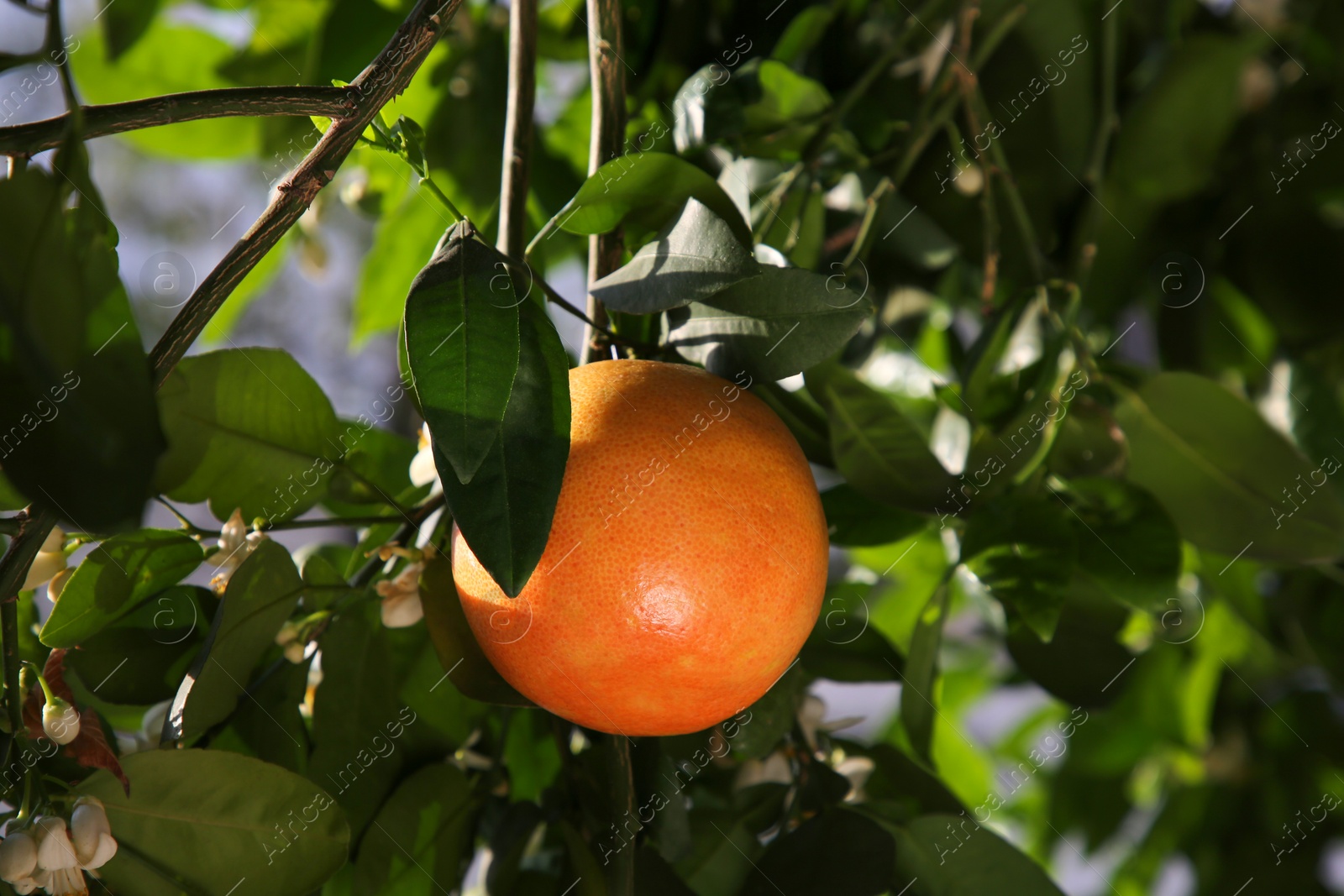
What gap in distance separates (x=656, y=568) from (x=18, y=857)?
214 mm

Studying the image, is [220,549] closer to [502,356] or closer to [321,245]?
[502,356]

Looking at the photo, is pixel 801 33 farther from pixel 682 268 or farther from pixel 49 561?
pixel 49 561

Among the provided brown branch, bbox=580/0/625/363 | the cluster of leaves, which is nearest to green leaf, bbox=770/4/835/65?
the cluster of leaves

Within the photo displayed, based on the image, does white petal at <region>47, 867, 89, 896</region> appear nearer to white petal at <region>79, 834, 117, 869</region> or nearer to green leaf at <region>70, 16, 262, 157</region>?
white petal at <region>79, 834, 117, 869</region>

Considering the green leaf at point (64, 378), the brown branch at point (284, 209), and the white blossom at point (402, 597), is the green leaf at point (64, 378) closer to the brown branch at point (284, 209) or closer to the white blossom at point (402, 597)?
the brown branch at point (284, 209)

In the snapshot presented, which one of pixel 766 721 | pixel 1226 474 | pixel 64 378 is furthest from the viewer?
pixel 1226 474

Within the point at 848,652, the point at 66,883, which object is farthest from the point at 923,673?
the point at 66,883

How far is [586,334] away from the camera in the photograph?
0.39 m

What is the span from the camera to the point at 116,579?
0.36 metres

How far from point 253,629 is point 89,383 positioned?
149mm

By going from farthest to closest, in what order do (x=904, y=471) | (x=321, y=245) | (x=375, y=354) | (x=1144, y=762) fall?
(x=375, y=354), (x=1144, y=762), (x=321, y=245), (x=904, y=471)

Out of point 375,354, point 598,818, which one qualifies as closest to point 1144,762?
point 598,818

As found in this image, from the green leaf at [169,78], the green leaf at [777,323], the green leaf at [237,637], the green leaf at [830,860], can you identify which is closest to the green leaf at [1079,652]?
the green leaf at [830,860]

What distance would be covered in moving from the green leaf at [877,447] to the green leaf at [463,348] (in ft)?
0.57
